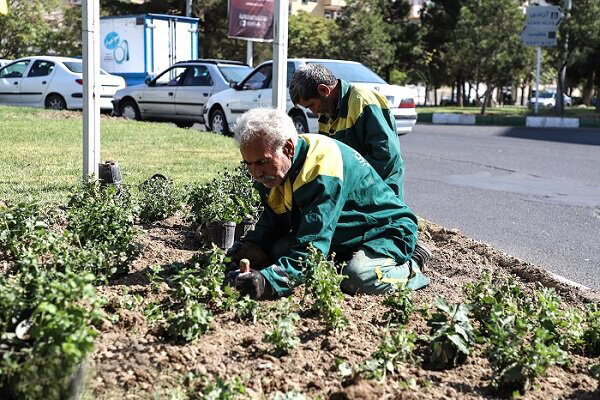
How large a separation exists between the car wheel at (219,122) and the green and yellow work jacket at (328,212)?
11.8 metres

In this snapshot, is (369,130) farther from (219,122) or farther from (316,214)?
(219,122)

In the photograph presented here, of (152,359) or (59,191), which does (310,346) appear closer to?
(152,359)

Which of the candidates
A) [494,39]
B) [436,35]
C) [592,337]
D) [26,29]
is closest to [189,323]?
[592,337]

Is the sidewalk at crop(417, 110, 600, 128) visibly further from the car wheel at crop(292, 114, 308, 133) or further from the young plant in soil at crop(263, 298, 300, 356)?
the young plant in soil at crop(263, 298, 300, 356)

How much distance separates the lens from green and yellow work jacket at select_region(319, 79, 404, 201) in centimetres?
582

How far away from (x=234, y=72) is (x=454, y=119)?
11379 millimetres

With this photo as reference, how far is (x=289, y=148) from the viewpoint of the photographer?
14.1 ft

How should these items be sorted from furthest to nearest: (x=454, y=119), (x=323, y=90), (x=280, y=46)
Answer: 1. (x=454, y=119)
2. (x=280, y=46)
3. (x=323, y=90)

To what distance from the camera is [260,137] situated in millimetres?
4199

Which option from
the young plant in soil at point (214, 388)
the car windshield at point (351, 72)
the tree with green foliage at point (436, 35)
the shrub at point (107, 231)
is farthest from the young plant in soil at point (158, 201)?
the tree with green foliage at point (436, 35)

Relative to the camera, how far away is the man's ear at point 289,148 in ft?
14.0

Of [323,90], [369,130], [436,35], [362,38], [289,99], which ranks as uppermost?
[436,35]

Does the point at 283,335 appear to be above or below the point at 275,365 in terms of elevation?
above

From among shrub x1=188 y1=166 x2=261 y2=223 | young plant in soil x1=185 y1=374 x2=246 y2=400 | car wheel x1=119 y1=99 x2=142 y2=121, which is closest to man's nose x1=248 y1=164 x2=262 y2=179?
young plant in soil x1=185 y1=374 x2=246 y2=400
